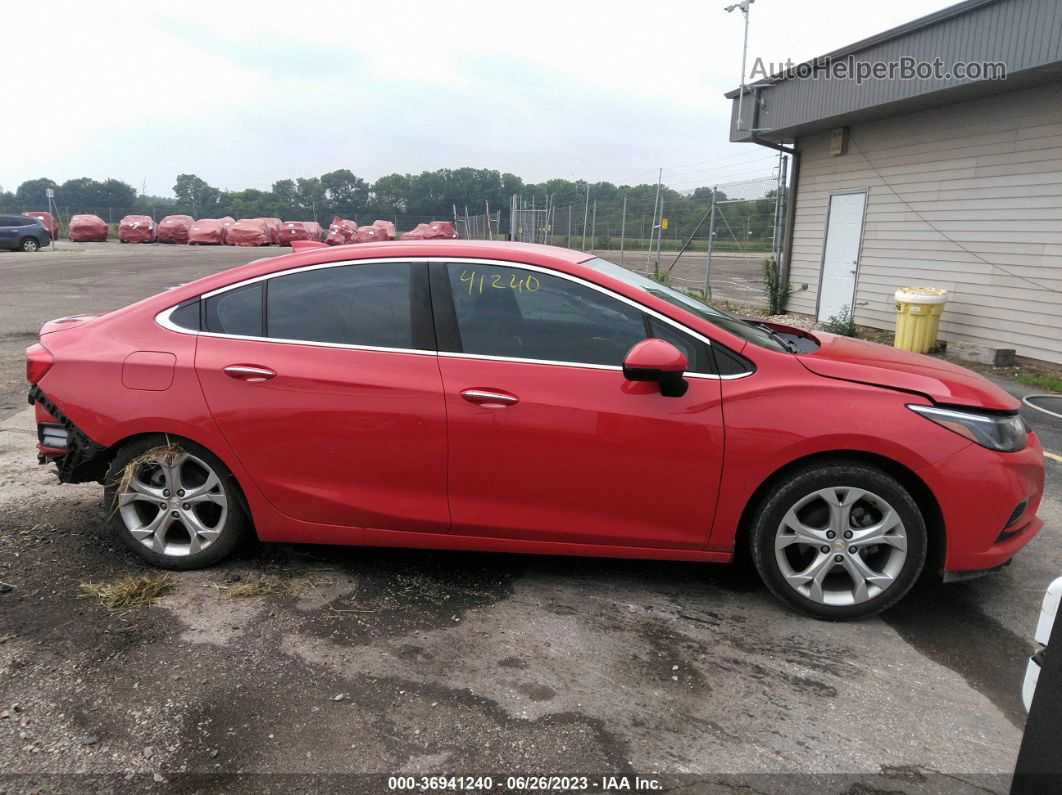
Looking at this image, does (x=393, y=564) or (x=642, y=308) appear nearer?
(x=642, y=308)

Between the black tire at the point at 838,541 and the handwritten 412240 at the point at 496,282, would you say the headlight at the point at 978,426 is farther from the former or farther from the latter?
the handwritten 412240 at the point at 496,282

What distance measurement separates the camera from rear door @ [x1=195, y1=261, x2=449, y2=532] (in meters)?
3.32

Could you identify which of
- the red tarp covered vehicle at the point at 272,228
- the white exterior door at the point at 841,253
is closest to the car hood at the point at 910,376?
the white exterior door at the point at 841,253

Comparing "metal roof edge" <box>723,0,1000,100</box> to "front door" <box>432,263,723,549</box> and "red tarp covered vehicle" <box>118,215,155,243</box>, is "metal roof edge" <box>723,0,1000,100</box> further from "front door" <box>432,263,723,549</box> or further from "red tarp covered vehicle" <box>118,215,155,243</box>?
"red tarp covered vehicle" <box>118,215,155,243</box>

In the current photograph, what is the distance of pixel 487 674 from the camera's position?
2.84m

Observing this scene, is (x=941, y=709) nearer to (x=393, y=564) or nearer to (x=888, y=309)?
(x=393, y=564)

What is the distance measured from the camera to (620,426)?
3.18 metres

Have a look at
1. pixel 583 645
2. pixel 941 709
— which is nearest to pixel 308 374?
pixel 583 645

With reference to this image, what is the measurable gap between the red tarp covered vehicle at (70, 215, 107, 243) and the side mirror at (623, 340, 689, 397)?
4702 centimetres

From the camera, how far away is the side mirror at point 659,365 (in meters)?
3.07

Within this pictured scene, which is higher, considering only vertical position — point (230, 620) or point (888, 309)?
point (888, 309)

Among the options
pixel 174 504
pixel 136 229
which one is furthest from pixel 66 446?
pixel 136 229

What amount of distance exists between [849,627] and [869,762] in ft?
2.83

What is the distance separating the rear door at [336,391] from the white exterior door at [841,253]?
11128mm
